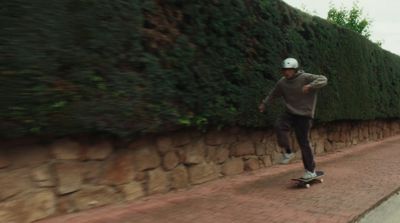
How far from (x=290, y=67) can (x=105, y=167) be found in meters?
3.26

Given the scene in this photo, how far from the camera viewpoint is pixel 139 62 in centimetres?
637

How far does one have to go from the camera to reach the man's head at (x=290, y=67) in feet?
25.7

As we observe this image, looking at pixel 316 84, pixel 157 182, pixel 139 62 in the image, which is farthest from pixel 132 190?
pixel 316 84

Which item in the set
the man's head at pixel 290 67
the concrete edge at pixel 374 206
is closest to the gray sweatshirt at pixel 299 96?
the man's head at pixel 290 67

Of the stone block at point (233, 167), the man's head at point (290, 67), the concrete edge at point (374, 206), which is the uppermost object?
the man's head at point (290, 67)

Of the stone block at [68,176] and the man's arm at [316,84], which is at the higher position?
the man's arm at [316,84]

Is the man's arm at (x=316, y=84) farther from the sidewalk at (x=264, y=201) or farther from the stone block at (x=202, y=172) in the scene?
the stone block at (x=202, y=172)

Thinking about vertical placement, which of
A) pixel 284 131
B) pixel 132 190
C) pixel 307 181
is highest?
pixel 284 131

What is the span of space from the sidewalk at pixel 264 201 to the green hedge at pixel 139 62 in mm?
903

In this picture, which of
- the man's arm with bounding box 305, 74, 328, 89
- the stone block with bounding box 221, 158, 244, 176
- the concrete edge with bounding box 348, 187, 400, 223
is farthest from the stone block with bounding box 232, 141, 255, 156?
the concrete edge with bounding box 348, 187, 400, 223

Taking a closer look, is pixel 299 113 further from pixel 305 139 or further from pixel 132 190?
pixel 132 190

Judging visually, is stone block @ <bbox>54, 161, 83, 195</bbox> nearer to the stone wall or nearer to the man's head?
the stone wall

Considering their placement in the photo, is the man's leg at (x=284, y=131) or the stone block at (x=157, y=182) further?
the man's leg at (x=284, y=131)

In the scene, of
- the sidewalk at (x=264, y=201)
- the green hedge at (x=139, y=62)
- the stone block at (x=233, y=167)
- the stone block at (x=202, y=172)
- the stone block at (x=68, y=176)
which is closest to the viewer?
the green hedge at (x=139, y=62)
